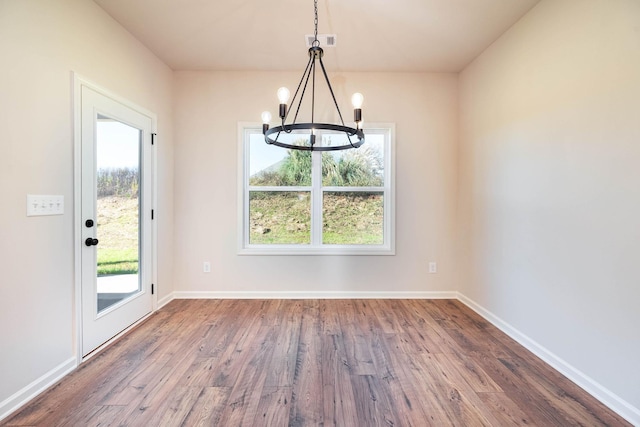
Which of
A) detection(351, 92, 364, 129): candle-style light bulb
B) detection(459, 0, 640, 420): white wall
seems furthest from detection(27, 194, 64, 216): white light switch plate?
detection(459, 0, 640, 420): white wall

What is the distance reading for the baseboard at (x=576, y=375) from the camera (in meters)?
1.64

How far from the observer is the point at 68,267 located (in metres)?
2.07

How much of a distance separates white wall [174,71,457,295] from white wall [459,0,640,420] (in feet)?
1.85

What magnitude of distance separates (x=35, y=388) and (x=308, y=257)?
248 centimetres

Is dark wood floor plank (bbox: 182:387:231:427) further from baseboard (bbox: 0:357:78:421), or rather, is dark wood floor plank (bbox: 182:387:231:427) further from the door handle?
the door handle

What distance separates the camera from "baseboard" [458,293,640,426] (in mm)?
1642

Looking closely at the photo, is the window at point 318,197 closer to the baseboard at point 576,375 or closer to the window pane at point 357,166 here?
the window pane at point 357,166

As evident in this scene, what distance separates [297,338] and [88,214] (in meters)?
1.96

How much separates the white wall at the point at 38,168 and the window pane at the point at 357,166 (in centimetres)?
235

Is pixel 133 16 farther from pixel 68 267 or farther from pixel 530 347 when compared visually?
pixel 530 347

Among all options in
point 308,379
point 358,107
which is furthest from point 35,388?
point 358,107

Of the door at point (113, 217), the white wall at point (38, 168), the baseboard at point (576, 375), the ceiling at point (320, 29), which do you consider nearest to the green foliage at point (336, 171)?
the ceiling at point (320, 29)

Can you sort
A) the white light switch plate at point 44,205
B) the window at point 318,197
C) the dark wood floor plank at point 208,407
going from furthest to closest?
1. the window at point 318,197
2. the white light switch plate at point 44,205
3. the dark wood floor plank at point 208,407

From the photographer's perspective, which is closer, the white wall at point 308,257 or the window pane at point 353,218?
the white wall at point 308,257
